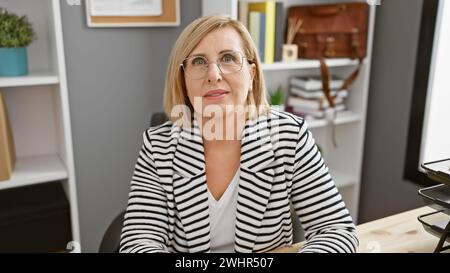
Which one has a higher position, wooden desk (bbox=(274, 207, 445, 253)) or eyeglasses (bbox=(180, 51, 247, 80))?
eyeglasses (bbox=(180, 51, 247, 80))

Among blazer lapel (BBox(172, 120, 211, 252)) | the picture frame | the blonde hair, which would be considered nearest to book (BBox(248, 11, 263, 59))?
the picture frame

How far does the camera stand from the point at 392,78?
1774mm

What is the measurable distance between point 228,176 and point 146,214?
0.18m

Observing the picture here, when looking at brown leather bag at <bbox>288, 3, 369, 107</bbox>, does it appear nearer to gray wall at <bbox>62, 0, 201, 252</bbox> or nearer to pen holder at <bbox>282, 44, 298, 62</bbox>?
pen holder at <bbox>282, 44, 298, 62</bbox>

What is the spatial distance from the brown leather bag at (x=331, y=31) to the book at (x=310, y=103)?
0.20 feet

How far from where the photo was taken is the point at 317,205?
85 centimetres

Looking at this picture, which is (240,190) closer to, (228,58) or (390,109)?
(228,58)

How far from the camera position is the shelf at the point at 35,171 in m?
1.30

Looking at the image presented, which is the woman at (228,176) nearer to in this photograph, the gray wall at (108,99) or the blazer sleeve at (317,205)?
the blazer sleeve at (317,205)

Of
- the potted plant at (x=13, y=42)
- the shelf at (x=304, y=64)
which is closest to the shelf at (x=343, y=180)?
the shelf at (x=304, y=64)

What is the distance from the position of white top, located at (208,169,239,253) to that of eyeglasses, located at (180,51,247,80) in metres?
0.23

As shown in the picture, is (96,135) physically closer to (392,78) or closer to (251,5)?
(251,5)

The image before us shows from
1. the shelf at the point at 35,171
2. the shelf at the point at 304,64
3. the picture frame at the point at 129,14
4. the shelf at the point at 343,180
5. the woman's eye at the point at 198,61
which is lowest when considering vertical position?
the shelf at the point at 343,180

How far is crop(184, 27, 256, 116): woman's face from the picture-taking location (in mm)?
770
